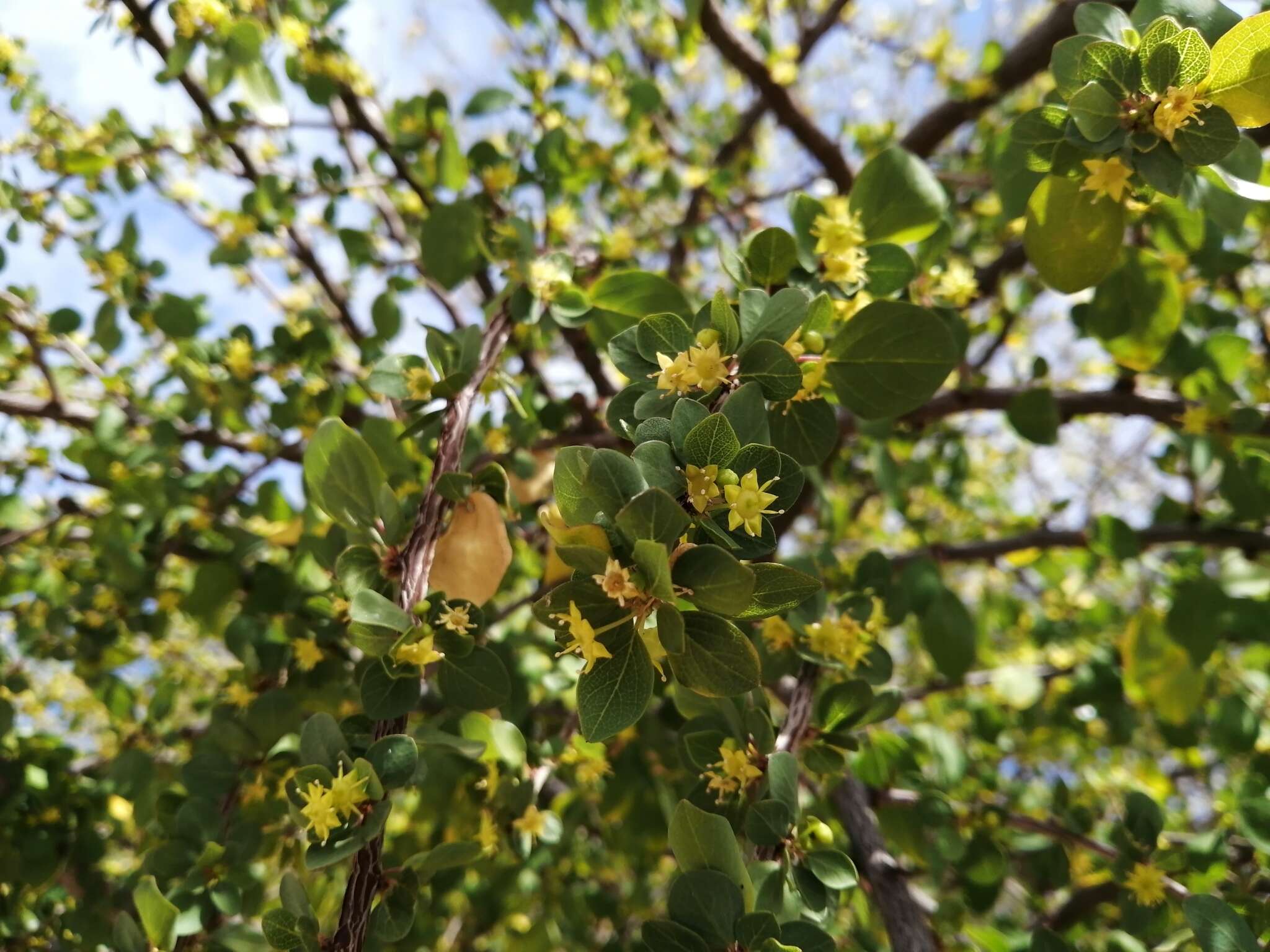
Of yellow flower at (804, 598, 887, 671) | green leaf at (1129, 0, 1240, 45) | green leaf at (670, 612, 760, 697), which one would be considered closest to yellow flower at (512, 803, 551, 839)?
yellow flower at (804, 598, 887, 671)

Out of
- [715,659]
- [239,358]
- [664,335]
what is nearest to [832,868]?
[715,659]

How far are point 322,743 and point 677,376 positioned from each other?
1.45 feet

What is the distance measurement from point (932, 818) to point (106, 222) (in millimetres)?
1933

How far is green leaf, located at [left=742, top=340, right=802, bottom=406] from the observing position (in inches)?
25.4

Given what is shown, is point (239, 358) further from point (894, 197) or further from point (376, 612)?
point (894, 197)

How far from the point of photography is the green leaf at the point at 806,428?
2.57 feet

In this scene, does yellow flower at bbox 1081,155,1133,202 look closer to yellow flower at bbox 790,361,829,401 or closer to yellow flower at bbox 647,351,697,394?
yellow flower at bbox 790,361,829,401

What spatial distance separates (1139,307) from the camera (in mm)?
1153

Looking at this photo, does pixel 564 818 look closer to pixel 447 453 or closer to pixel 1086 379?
pixel 447 453

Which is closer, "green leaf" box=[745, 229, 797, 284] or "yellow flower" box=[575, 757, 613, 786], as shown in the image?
"green leaf" box=[745, 229, 797, 284]

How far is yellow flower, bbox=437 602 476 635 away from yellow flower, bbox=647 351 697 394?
28cm

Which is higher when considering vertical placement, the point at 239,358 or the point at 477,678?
the point at 239,358

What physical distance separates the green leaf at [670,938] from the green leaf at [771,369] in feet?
1.46

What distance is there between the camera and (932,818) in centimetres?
122
